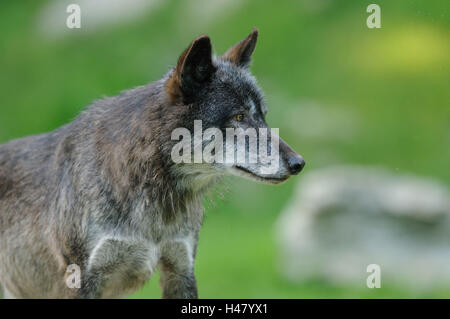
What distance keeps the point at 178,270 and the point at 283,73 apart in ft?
38.1

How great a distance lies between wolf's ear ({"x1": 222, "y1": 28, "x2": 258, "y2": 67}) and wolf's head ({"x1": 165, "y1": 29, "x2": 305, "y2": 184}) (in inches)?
14.0

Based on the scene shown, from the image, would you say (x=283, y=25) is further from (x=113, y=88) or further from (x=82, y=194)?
(x=82, y=194)

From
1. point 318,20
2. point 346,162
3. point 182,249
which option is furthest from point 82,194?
point 318,20

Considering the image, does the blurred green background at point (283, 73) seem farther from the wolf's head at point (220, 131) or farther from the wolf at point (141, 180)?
the wolf's head at point (220, 131)

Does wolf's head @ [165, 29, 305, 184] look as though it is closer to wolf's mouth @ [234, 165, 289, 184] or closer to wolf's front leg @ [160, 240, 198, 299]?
wolf's mouth @ [234, 165, 289, 184]

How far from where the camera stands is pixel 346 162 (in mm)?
16531

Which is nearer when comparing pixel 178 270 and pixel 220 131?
pixel 220 131

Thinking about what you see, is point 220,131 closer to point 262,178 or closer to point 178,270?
point 262,178

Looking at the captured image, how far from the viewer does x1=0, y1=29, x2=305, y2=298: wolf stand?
5.77 metres

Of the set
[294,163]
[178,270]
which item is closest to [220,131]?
[294,163]

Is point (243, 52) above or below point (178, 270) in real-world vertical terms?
above

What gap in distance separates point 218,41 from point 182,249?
11.4 meters

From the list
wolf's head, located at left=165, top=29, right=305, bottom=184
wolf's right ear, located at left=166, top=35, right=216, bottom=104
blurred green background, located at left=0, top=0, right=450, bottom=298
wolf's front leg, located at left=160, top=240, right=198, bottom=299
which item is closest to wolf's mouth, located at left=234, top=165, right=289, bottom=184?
wolf's head, located at left=165, top=29, right=305, bottom=184

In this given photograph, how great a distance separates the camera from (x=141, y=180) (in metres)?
5.93
